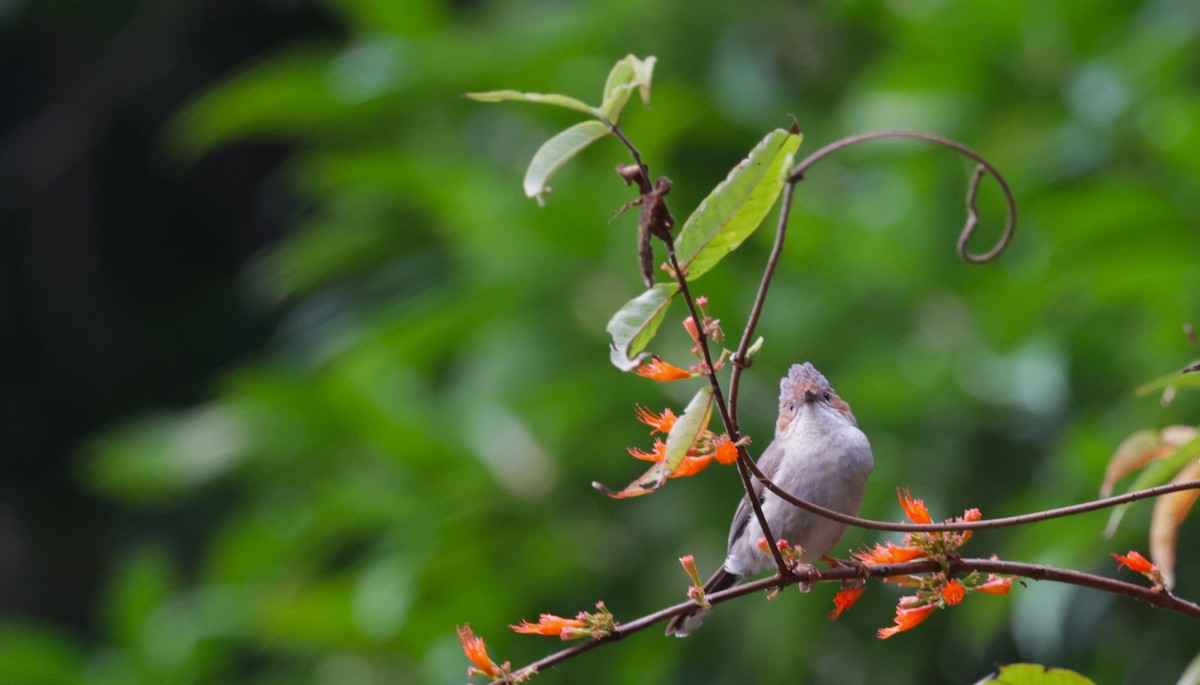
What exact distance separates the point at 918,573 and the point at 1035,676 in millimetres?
142

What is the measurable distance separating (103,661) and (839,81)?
3147 mm

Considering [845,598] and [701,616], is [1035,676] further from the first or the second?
[701,616]

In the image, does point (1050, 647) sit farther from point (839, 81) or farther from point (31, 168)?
point (31, 168)

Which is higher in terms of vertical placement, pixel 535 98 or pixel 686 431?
pixel 535 98

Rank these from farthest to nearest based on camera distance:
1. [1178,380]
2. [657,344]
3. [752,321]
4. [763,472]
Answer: [657,344]
[763,472]
[1178,380]
[752,321]

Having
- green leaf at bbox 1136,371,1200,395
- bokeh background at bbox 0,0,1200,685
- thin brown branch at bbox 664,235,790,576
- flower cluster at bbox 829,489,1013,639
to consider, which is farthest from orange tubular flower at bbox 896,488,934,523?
bokeh background at bbox 0,0,1200,685

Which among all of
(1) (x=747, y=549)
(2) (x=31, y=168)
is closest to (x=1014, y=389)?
(1) (x=747, y=549)

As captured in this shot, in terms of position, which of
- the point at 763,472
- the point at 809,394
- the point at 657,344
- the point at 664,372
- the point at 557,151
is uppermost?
the point at 557,151

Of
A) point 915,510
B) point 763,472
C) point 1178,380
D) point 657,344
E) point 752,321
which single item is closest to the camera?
point 752,321

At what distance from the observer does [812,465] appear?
93 centimetres

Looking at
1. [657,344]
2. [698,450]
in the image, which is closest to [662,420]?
[698,450]

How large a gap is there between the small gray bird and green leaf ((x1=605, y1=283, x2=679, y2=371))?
209 millimetres

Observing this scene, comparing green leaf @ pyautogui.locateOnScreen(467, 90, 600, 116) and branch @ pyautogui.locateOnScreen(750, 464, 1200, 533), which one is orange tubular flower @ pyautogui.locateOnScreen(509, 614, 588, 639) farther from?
green leaf @ pyautogui.locateOnScreen(467, 90, 600, 116)

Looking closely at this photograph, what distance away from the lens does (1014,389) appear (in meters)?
2.39
